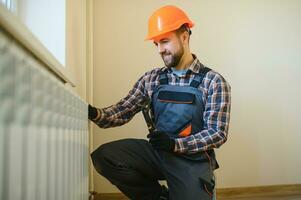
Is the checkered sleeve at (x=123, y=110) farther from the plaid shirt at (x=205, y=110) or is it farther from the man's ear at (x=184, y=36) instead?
the man's ear at (x=184, y=36)

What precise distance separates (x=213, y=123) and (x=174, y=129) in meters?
0.17

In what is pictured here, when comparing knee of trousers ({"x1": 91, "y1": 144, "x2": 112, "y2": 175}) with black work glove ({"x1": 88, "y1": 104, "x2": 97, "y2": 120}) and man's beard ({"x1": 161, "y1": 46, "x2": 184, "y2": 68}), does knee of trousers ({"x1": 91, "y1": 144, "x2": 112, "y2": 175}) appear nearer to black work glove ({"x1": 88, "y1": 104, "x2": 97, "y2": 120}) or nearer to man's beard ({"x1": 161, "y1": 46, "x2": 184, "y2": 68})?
black work glove ({"x1": 88, "y1": 104, "x2": 97, "y2": 120})

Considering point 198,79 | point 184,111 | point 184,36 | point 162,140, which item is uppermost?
point 184,36

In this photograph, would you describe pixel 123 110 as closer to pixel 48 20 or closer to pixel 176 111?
pixel 176 111

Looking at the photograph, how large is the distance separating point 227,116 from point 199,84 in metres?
0.18

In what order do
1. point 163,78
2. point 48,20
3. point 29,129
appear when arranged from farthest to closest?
point 163,78, point 48,20, point 29,129

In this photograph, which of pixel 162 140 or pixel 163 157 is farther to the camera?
pixel 163 157

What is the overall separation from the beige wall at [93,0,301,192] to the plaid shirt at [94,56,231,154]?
52 centimetres

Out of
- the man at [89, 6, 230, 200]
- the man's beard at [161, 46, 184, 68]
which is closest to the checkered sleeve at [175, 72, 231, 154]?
the man at [89, 6, 230, 200]

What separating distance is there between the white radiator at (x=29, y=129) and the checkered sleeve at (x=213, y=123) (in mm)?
578

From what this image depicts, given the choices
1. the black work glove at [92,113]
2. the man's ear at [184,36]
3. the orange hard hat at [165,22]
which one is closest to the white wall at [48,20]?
the black work glove at [92,113]

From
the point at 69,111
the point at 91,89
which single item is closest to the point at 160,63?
the point at 91,89

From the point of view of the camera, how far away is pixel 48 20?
43.9 inches

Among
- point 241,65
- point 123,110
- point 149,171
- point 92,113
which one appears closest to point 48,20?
point 92,113
